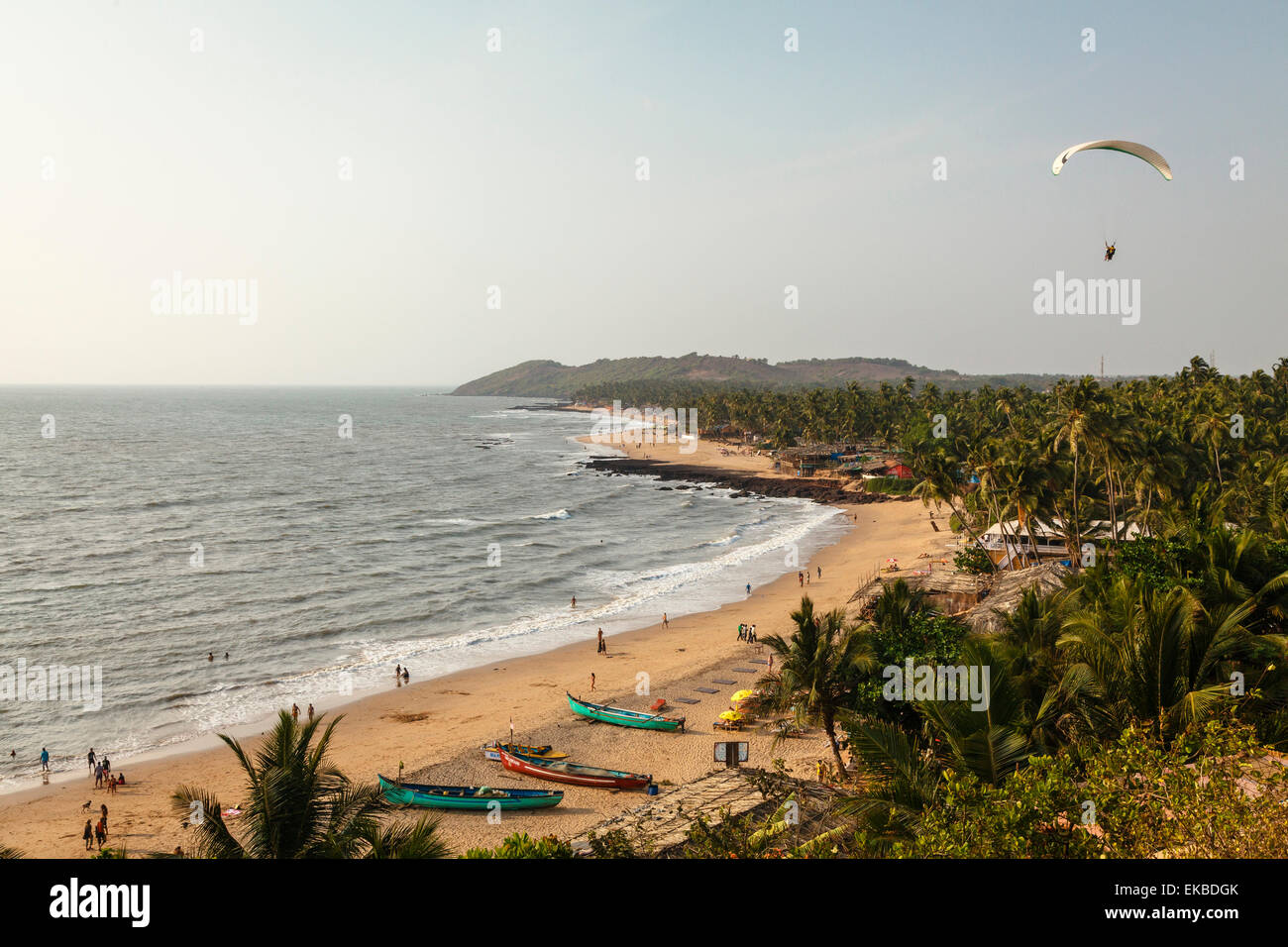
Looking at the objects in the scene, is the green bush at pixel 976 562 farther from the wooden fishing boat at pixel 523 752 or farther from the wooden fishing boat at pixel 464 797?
the wooden fishing boat at pixel 464 797

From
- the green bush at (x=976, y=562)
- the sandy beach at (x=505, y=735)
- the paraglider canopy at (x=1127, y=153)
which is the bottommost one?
the sandy beach at (x=505, y=735)

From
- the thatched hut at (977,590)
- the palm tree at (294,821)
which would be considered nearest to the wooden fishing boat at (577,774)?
the thatched hut at (977,590)

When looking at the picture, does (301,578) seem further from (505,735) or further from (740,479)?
(740,479)

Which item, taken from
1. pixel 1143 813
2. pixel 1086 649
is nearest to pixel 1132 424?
pixel 1086 649

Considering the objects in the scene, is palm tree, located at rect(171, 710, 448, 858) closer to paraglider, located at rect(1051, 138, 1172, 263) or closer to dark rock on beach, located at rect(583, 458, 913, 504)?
paraglider, located at rect(1051, 138, 1172, 263)
